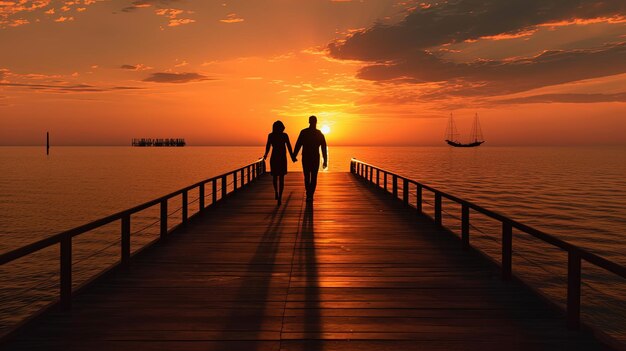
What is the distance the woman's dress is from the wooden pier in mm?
4174

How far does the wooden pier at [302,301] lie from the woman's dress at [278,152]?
4.17m

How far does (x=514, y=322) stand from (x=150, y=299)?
3.95m

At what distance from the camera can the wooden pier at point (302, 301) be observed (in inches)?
184

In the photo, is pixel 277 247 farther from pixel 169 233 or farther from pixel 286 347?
pixel 286 347

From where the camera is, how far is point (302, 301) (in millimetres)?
5902

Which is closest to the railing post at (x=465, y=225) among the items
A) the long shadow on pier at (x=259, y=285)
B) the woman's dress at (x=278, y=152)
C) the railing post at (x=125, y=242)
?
the long shadow on pier at (x=259, y=285)

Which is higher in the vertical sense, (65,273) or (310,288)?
(65,273)

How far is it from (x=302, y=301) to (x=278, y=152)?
27.9 feet

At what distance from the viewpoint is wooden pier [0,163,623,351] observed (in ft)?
15.4

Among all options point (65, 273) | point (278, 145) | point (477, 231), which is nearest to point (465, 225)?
point (65, 273)

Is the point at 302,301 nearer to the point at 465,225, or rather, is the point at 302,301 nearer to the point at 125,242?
the point at 125,242

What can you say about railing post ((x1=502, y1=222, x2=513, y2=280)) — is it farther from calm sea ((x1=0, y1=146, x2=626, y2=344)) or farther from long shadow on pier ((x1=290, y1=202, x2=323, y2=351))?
long shadow on pier ((x1=290, y1=202, x2=323, y2=351))

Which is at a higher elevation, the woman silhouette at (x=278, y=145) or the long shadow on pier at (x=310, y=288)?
the woman silhouette at (x=278, y=145)

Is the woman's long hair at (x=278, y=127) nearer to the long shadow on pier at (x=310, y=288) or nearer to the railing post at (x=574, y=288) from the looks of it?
the long shadow on pier at (x=310, y=288)
